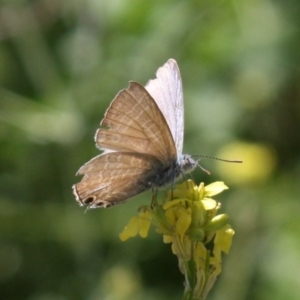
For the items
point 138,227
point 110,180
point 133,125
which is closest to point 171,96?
point 133,125

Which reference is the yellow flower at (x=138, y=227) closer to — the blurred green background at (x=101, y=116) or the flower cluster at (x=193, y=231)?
the flower cluster at (x=193, y=231)

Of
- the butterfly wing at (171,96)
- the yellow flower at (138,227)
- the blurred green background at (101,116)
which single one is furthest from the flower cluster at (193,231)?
the blurred green background at (101,116)

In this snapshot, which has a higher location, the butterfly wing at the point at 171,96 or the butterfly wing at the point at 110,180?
the butterfly wing at the point at 171,96

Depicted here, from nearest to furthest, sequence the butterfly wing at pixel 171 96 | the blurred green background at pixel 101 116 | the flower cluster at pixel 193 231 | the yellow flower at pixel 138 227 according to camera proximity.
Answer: the flower cluster at pixel 193 231 < the yellow flower at pixel 138 227 < the butterfly wing at pixel 171 96 < the blurred green background at pixel 101 116

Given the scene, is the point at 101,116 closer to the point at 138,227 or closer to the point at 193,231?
the point at 138,227

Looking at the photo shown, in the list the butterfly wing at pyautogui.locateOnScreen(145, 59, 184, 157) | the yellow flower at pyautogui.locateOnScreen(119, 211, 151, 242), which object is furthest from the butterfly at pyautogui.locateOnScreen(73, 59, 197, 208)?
the yellow flower at pyautogui.locateOnScreen(119, 211, 151, 242)

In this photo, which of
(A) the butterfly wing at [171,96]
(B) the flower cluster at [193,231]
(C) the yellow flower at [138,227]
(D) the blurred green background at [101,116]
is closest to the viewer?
(B) the flower cluster at [193,231]

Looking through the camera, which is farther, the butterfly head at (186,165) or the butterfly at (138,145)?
the butterfly head at (186,165)

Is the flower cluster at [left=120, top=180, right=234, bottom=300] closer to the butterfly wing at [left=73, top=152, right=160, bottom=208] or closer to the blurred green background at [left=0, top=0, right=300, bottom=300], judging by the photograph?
the butterfly wing at [left=73, top=152, right=160, bottom=208]
